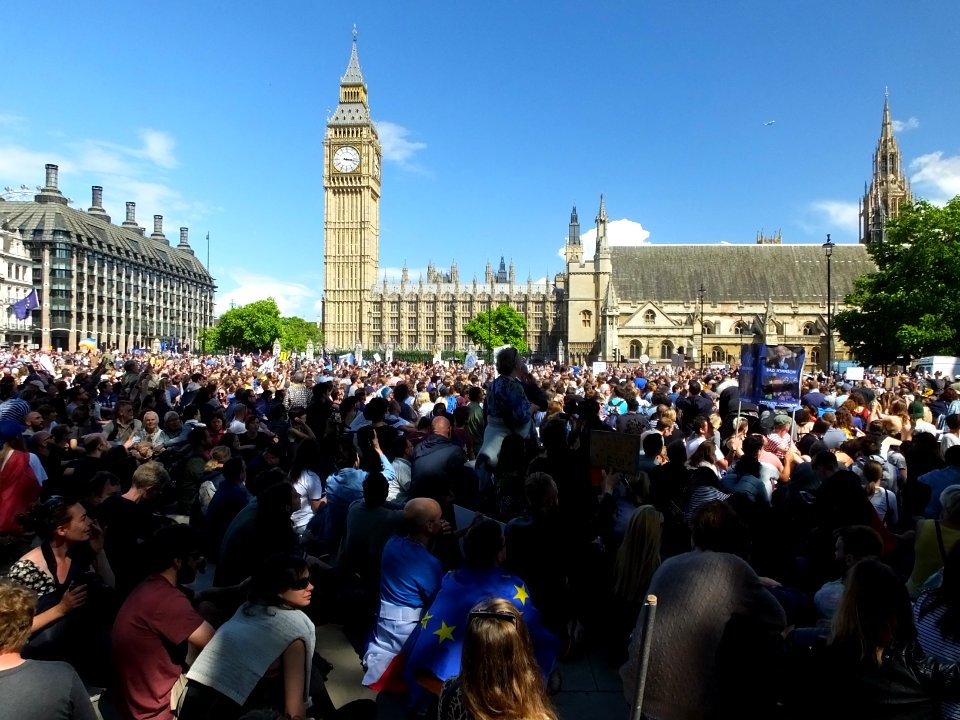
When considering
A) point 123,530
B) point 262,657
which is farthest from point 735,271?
point 262,657

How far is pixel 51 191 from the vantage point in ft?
257

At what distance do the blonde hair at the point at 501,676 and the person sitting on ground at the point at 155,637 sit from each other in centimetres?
187

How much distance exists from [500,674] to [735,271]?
67378mm

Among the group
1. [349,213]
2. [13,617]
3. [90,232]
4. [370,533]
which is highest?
[349,213]

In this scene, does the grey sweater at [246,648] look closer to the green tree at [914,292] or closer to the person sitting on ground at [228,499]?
the person sitting on ground at [228,499]

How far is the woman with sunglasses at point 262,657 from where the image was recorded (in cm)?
298

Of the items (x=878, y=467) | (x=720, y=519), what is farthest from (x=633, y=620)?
(x=878, y=467)

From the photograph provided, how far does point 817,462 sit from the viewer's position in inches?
228

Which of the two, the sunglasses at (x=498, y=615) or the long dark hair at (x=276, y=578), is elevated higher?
the sunglasses at (x=498, y=615)

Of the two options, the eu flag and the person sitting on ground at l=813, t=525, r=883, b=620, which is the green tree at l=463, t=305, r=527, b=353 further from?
the eu flag

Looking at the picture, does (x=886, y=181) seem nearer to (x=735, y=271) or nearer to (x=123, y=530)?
(x=735, y=271)

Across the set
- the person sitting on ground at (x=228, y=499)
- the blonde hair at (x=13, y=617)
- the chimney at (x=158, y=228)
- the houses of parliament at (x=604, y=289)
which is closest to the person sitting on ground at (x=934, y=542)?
the blonde hair at (x=13, y=617)

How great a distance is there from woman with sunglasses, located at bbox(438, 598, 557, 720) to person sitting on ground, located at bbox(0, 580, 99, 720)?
1500 millimetres

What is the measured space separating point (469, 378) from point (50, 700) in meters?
17.2
